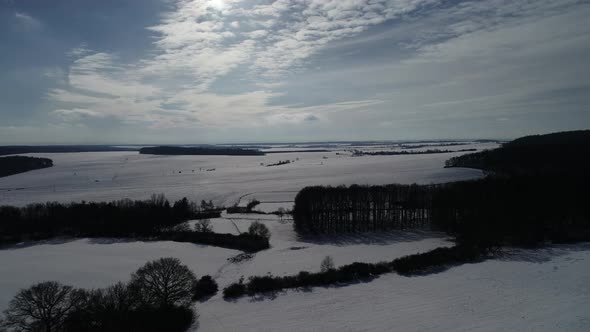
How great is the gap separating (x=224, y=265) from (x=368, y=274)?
12749mm

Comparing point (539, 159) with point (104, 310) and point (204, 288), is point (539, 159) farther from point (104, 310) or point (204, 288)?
point (104, 310)

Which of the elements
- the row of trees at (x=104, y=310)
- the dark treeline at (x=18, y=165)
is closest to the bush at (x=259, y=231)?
the row of trees at (x=104, y=310)

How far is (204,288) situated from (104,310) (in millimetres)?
7529

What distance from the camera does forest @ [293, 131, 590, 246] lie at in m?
34.8

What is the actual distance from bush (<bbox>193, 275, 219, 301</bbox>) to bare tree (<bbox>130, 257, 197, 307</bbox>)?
67.7 inches

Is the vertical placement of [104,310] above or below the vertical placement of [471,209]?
below

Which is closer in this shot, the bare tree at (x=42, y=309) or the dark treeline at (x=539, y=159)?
the bare tree at (x=42, y=309)

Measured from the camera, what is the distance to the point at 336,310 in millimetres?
19641

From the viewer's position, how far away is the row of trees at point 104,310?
1716 cm

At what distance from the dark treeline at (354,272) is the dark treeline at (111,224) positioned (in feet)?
34.6

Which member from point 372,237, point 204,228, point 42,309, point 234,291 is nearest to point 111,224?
point 204,228

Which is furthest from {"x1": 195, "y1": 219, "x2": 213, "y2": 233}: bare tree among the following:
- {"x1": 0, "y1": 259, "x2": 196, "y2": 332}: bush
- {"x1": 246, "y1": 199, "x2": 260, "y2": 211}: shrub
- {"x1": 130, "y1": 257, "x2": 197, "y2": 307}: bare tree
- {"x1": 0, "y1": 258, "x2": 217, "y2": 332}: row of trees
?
{"x1": 0, "y1": 259, "x2": 196, "y2": 332}: bush

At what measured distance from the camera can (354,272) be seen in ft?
83.9

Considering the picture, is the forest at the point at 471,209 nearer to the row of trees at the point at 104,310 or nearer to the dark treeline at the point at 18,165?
the row of trees at the point at 104,310
